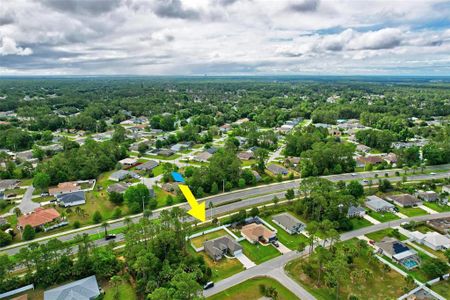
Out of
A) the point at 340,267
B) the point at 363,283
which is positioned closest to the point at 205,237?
the point at 340,267

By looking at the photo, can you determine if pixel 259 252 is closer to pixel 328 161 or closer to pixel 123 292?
pixel 123 292

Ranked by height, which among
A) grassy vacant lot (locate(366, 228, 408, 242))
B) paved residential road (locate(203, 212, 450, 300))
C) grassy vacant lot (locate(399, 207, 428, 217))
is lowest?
paved residential road (locate(203, 212, 450, 300))

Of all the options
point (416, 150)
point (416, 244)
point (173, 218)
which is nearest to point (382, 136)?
point (416, 150)

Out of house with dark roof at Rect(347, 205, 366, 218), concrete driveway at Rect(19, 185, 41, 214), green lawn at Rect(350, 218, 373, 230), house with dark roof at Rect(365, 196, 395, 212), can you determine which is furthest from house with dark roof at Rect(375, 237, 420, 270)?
concrete driveway at Rect(19, 185, 41, 214)

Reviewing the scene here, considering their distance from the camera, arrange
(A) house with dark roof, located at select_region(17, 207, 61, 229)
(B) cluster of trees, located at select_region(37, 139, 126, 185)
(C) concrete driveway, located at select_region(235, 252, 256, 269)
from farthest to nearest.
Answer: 1. (B) cluster of trees, located at select_region(37, 139, 126, 185)
2. (A) house with dark roof, located at select_region(17, 207, 61, 229)
3. (C) concrete driveway, located at select_region(235, 252, 256, 269)

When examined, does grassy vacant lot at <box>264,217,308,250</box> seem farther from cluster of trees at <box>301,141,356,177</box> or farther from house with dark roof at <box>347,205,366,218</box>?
cluster of trees at <box>301,141,356,177</box>

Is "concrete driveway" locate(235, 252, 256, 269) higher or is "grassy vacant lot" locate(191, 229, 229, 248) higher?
"concrete driveway" locate(235, 252, 256, 269)

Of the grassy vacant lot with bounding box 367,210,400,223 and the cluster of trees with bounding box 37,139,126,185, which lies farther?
the cluster of trees with bounding box 37,139,126,185

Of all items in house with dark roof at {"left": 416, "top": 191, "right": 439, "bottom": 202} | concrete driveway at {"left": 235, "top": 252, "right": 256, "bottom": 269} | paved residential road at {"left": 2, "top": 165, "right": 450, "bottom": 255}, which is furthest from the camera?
house with dark roof at {"left": 416, "top": 191, "right": 439, "bottom": 202}
